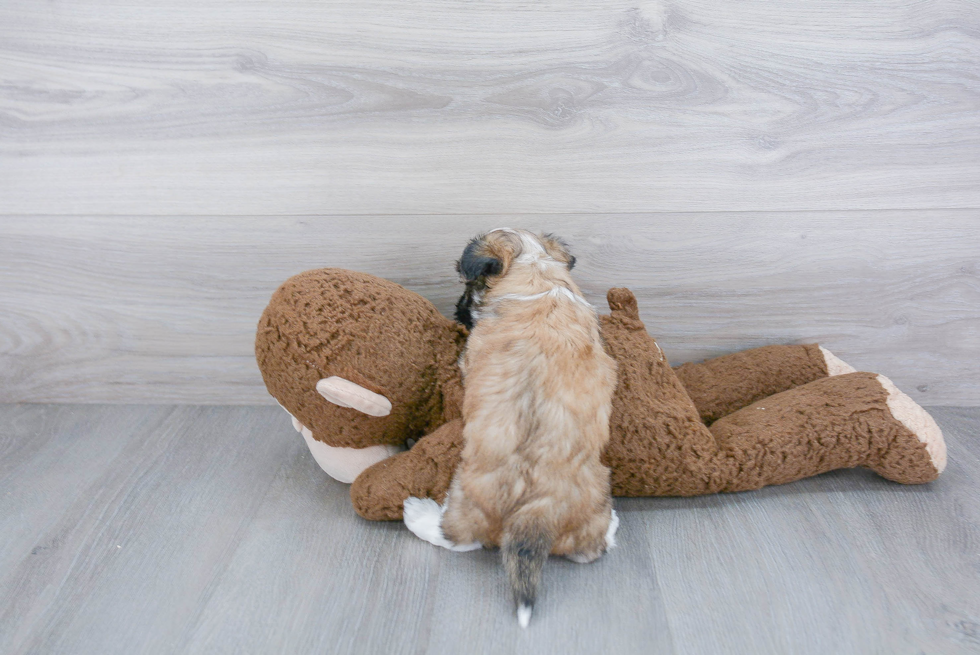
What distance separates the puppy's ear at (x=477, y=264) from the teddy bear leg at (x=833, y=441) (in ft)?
1.68

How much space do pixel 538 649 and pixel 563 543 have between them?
16 cm

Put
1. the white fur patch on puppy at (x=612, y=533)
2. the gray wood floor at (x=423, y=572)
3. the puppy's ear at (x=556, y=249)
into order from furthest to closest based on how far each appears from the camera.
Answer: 1. the puppy's ear at (x=556, y=249)
2. the white fur patch on puppy at (x=612, y=533)
3. the gray wood floor at (x=423, y=572)

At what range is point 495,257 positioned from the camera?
107cm

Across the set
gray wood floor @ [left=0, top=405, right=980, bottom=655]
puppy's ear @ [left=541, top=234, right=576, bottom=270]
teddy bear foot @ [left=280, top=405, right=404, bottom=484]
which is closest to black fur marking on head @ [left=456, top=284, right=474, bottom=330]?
puppy's ear @ [left=541, top=234, right=576, bottom=270]

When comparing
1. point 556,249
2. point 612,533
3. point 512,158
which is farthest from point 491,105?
point 612,533

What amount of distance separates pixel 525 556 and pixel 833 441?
61 centimetres

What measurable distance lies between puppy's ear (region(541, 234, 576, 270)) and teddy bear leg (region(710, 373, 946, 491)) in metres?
0.41

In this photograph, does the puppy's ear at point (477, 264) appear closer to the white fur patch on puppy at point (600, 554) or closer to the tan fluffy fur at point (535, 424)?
the tan fluffy fur at point (535, 424)

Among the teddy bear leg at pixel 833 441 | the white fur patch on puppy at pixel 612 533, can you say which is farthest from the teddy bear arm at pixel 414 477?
the teddy bear leg at pixel 833 441

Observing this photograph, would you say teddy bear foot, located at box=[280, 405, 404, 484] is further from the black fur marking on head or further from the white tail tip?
the white tail tip

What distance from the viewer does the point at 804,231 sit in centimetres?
129

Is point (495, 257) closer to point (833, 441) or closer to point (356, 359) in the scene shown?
point (356, 359)

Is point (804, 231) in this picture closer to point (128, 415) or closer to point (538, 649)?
point (538, 649)

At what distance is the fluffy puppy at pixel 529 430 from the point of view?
0.94 metres
